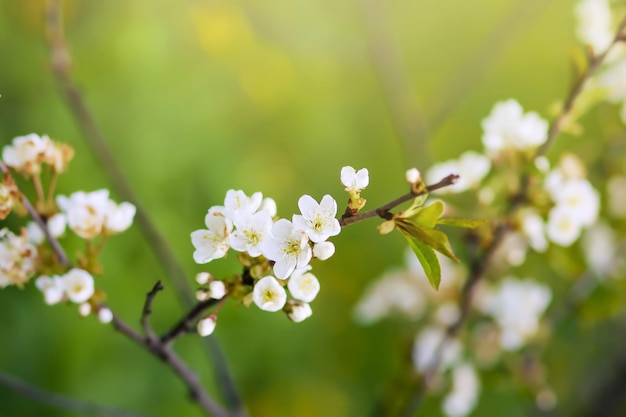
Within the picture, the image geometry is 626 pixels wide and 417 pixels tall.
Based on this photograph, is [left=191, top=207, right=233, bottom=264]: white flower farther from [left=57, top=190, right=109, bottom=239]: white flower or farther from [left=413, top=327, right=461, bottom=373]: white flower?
[left=413, top=327, right=461, bottom=373]: white flower

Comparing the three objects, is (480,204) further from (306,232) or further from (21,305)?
(21,305)

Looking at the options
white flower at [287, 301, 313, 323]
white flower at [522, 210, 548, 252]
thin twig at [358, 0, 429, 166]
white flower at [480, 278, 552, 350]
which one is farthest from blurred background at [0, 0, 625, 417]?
white flower at [287, 301, 313, 323]

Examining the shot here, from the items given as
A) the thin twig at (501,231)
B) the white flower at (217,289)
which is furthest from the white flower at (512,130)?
the white flower at (217,289)

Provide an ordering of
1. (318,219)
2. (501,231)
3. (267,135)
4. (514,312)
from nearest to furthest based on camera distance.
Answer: (318,219) → (501,231) → (514,312) → (267,135)

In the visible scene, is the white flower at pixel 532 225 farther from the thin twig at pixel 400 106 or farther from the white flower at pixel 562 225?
the thin twig at pixel 400 106

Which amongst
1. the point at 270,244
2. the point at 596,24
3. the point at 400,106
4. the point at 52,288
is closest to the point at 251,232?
the point at 270,244

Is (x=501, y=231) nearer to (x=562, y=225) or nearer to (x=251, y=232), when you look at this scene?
(x=562, y=225)
